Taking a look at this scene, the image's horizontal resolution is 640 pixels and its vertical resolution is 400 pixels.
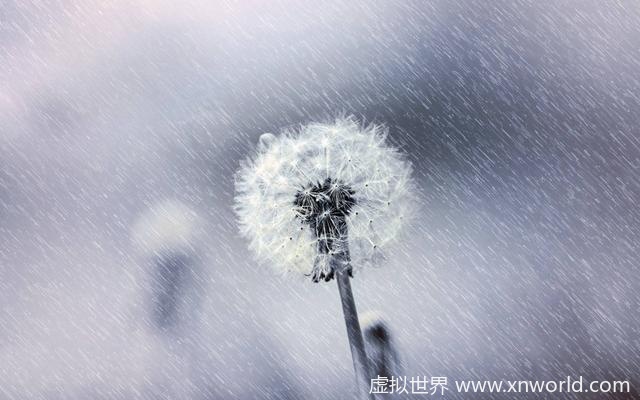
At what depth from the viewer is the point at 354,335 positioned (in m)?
5.79

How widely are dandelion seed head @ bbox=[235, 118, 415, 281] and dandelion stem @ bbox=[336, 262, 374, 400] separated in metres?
0.20

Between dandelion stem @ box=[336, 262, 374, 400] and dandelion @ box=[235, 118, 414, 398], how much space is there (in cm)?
1

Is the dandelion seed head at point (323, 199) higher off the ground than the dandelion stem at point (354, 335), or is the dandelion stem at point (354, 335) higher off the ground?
the dandelion seed head at point (323, 199)

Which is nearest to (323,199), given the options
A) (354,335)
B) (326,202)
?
(326,202)

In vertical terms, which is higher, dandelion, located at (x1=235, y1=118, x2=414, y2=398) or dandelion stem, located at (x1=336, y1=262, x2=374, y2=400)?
dandelion, located at (x1=235, y1=118, x2=414, y2=398)

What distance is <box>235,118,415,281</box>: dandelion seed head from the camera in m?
6.41

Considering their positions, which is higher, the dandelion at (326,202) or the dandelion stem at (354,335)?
the dandelion at (326,202)

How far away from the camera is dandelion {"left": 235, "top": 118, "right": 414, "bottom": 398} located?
631 centimetres

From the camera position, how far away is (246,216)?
23.7 ft

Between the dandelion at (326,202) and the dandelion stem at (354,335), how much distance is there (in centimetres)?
1

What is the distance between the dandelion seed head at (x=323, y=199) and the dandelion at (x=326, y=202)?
13mm

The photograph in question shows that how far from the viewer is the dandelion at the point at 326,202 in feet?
20.7

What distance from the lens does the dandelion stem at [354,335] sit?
5.68 m

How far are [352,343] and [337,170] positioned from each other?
2253 millimetres
